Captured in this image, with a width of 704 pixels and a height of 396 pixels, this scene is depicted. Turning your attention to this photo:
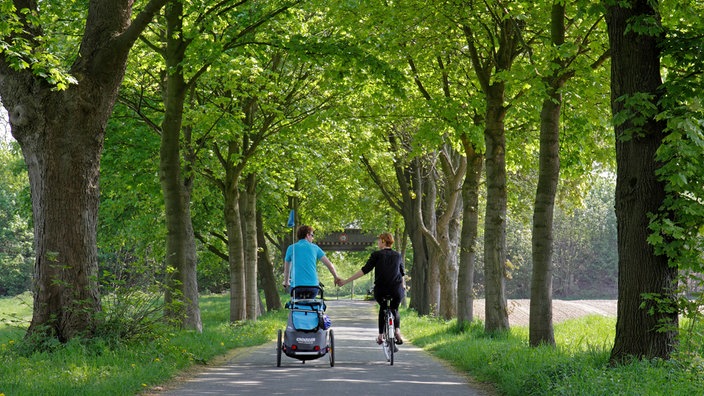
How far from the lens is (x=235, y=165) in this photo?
23.7 meters

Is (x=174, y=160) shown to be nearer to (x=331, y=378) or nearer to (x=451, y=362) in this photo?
(x=451, y=362)

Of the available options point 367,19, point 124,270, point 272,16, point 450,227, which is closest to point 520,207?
point 450,227

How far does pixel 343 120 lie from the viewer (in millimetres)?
24688

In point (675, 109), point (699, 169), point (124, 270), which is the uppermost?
point (675, 109)

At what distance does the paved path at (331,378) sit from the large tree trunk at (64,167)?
206cm

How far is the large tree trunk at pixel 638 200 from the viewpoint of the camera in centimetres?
965

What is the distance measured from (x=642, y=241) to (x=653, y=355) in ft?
4.10

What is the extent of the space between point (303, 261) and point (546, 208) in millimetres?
4444

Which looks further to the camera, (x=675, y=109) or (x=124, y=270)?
(x=124, y=270)

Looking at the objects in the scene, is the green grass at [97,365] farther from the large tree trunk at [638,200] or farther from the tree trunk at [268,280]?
the tree trunk at [268,280]

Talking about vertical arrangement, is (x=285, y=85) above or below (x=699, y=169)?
above

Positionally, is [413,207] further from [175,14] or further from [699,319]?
[699,319]

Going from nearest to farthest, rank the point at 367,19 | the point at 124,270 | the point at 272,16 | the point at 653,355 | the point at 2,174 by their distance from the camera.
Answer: the point at 653,355 → the point at 124,270 → the point at 272,16 → the point at 367,19 → the point at 2,174

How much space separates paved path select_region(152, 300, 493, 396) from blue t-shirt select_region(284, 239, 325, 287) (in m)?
1.26
